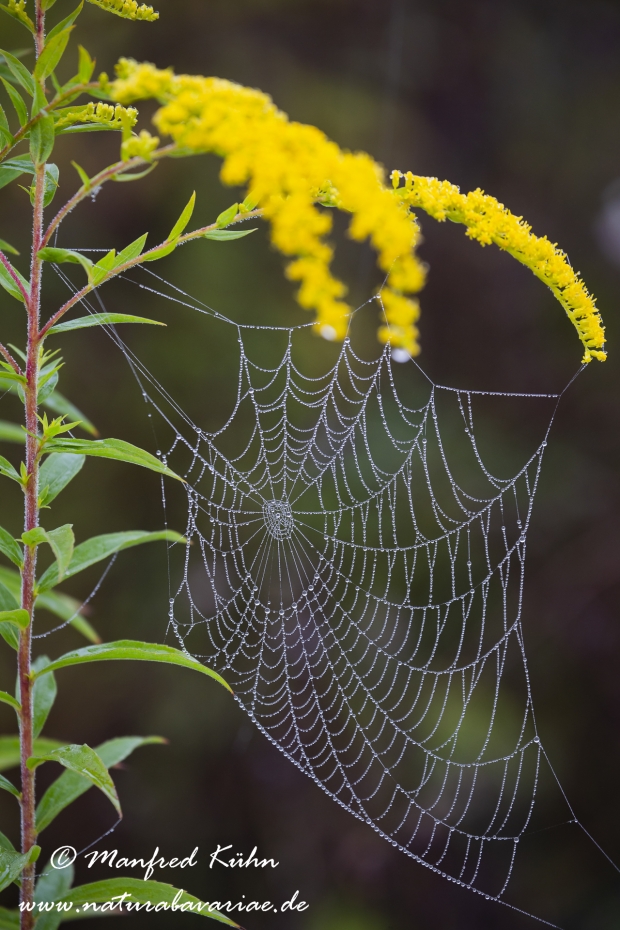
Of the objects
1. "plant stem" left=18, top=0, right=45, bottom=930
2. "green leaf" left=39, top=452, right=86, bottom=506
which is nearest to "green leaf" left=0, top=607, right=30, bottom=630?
"plant stem" left=18, top=0, right=45, bottom=930

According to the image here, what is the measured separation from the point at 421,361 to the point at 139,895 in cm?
387

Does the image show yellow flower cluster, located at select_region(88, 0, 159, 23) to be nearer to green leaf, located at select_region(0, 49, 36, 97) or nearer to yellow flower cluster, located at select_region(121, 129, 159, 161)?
green leaf, located at select_region(0, 49, 36, 97)

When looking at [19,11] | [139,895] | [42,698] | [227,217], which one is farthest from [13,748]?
[19,11]

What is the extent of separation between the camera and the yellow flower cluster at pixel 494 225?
1.19 meters

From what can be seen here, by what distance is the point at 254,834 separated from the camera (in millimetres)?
4578

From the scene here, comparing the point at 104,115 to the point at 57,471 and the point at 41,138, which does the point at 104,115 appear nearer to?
the point at 41,138

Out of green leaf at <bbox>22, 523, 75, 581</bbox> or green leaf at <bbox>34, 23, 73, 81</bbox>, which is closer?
green leaf at <bbox>22, 523, 75, 581</bbox>

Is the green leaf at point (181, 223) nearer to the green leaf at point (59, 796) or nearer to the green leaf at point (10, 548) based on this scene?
the green leaf at point (10, 548)

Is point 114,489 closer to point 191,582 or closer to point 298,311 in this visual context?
point 191,582

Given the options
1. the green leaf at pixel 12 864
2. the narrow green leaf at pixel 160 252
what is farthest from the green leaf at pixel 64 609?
the narrow green leaf at pixel 160 252

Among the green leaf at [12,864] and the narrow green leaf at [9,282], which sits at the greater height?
the narrow green leaf at [9,282]

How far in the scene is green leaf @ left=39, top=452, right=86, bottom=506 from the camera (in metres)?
1.35

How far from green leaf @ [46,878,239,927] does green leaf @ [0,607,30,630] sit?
20.3 inches

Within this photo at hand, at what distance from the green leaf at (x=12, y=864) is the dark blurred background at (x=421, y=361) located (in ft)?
10.4
